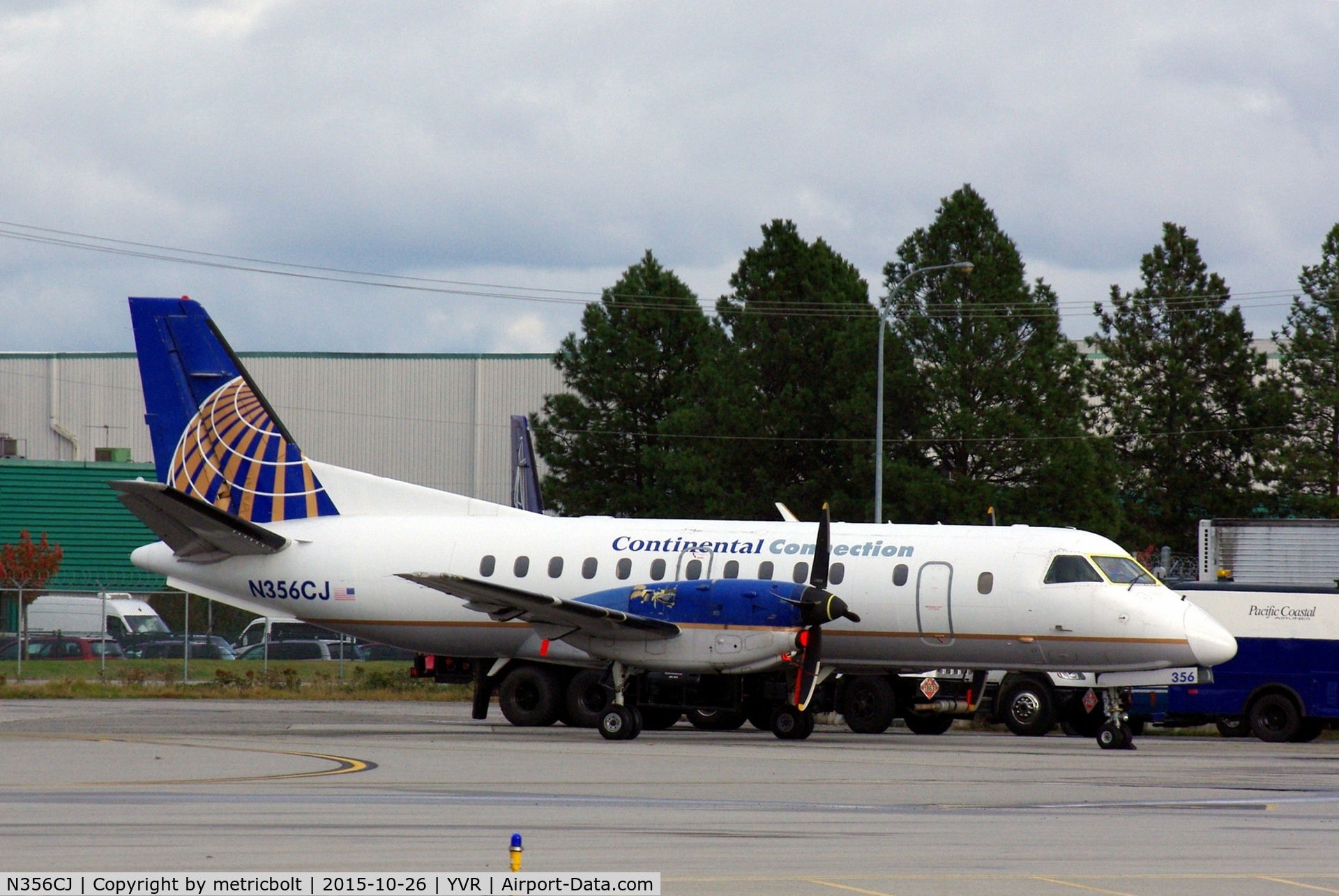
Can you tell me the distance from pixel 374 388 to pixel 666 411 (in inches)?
841

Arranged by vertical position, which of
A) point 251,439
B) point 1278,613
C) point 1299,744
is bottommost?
point 1299,744

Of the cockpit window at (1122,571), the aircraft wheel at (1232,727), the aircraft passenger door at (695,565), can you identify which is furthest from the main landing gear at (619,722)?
the aircraft wheel at (1232,727)

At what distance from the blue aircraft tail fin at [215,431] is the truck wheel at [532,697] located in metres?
4.69

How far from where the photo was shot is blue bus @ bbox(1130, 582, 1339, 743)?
30.2 metres

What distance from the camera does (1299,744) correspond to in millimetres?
29531

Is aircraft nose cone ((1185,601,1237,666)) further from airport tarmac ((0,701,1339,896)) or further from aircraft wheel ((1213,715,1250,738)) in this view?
aircraft wheel ((1213,715,1250,738))

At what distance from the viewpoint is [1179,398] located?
62719 millimetres

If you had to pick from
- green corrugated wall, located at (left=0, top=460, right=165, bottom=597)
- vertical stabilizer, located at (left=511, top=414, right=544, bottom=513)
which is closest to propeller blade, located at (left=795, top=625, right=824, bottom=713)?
vertical stabilizer, located at (left=511, top=414, right=544, bottom=513)

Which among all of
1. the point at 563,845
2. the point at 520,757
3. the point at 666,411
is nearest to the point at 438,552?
the point at 520,757

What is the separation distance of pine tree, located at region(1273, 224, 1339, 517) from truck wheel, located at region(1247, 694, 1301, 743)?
28733 millimetres

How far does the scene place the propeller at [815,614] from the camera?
84.1 feet

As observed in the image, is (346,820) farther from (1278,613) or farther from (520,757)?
(1278,613)

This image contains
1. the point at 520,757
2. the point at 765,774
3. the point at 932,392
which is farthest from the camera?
the point at 932,392

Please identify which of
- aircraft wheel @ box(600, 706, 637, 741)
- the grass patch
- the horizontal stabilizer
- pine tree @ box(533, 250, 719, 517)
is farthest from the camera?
pine tree @ box(533, 250, 719, 517)
